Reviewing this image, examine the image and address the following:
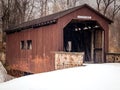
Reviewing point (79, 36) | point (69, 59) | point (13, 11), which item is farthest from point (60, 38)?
point (13, 11)

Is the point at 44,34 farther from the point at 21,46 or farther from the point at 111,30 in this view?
the point at 111,30

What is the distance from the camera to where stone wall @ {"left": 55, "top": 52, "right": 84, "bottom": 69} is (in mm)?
16781

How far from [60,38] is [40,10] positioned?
31564mm

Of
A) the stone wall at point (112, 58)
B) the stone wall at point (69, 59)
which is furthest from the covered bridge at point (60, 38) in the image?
the stone wall at point (69, 59)

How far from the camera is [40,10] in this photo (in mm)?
49000

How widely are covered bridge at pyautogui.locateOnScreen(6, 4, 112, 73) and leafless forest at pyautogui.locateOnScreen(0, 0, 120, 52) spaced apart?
16078mm

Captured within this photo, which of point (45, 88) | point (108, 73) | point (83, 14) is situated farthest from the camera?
point (83, 14)

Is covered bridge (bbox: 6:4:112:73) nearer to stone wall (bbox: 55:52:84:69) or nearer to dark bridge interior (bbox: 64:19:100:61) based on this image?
dark bridge interior (bbox: 64:19:100:61)

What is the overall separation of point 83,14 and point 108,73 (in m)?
6.49

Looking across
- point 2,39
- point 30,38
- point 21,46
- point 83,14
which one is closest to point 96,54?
point 83,14

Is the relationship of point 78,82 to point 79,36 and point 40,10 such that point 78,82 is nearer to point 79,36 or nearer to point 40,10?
point 79,36

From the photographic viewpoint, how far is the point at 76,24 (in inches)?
876

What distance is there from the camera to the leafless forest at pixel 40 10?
42000mm

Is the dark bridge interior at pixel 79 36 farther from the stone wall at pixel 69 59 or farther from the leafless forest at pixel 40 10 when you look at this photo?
the leafless forest at pixel 40 10
